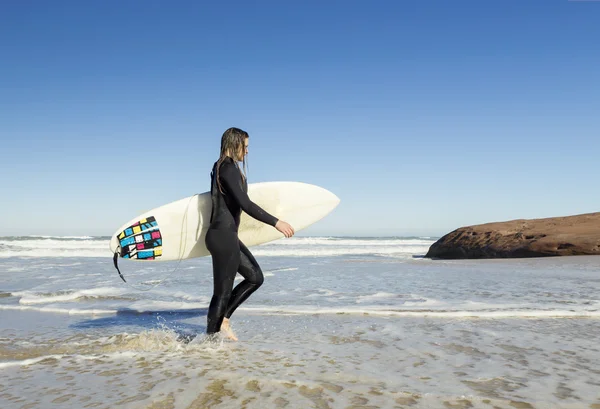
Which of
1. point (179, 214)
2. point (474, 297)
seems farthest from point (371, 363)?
point (474, 297)

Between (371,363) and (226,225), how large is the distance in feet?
5.05

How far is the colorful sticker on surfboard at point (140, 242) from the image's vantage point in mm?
4617

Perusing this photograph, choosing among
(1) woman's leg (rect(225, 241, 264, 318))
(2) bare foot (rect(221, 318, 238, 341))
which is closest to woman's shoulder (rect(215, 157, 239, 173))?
(1) woman's leg (rect(225, 241, 264, 318))

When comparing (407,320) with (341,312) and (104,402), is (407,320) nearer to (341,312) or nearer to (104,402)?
(341,312)

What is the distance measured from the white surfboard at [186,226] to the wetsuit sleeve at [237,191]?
0.83 meters

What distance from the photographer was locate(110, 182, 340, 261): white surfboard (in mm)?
4508

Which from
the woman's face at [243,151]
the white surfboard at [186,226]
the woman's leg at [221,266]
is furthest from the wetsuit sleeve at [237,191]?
the white surfboard at [186,226]

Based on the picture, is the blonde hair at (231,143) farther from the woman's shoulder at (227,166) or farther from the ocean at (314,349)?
the ocean at (314,349)

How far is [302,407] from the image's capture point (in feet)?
7.36

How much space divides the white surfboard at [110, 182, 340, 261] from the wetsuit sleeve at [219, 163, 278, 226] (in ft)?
2.74

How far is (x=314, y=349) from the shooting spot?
3.44m

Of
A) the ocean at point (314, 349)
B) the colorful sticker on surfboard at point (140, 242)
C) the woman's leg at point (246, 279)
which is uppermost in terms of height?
the colorful sticker on surfboard at point (140, 242)

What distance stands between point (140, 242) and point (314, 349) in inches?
88.1

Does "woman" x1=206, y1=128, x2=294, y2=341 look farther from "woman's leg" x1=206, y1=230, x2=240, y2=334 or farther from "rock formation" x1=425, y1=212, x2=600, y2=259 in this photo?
"rock formation" x1=425, y1=212, x2=600, y2=259
